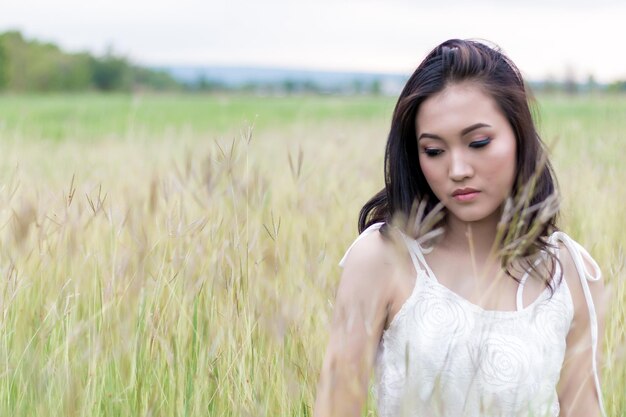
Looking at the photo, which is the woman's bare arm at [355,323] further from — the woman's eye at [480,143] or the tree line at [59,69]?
the tree line at [59,69]

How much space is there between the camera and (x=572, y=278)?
5.45 feet

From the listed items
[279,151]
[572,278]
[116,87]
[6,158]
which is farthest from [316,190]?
[116,87]

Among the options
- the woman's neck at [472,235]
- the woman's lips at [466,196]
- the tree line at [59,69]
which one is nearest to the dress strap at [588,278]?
the woman's neck at [472,235]

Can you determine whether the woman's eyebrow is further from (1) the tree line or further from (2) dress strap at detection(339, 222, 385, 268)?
(1) the tree line

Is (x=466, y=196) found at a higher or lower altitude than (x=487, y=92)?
lower

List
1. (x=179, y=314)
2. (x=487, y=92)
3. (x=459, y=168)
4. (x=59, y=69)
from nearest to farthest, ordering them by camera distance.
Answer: (x=459, y=168)
(x=487, y=92)
(x=179, y=314)
(x=59, y=69)

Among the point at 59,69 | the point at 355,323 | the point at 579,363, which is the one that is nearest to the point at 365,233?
the point at 355,323

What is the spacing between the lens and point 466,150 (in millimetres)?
1511

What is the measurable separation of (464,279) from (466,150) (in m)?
0.23

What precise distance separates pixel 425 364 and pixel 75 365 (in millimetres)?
616

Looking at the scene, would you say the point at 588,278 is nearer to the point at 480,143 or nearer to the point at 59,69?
the point at 480,143

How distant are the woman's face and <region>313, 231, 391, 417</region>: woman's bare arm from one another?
0.48 ft

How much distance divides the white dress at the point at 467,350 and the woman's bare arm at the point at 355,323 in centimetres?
5

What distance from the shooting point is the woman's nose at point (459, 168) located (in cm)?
147
